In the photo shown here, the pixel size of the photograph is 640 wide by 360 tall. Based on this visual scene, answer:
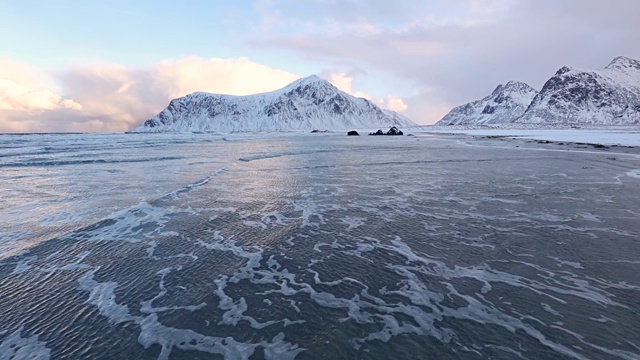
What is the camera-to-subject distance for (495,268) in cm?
743

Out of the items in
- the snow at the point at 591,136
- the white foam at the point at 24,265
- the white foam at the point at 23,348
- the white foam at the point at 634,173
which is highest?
the snow at the point at 591,136

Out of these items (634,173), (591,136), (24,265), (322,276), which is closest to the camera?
(322,276)

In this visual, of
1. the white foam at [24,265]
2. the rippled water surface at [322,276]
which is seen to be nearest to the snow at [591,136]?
the rippled water surface at [322,276]

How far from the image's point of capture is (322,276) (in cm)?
725

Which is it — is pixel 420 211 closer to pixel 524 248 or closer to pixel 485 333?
pixel 524 248

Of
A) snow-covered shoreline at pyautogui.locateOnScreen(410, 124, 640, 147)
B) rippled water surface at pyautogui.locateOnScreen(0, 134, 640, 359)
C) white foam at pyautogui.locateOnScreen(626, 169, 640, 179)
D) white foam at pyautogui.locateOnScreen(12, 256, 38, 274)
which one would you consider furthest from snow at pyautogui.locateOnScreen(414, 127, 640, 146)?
white foam at pyautogui.locateOnScreen(12, 256, 38, 274)

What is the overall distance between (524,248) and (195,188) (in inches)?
573

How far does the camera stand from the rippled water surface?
5.00 metres

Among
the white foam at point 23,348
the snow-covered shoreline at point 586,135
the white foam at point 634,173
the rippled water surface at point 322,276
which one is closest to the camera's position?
the white foam at point 23,348

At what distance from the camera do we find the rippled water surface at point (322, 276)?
16.4 feet

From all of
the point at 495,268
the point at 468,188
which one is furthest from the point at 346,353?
the point at 468,188

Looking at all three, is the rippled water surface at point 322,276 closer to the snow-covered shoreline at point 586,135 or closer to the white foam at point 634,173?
the white foam at point 634,173

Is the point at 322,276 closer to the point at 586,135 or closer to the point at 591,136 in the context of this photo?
the point at 591,136

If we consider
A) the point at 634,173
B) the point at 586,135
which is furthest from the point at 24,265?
the point at 586,135
